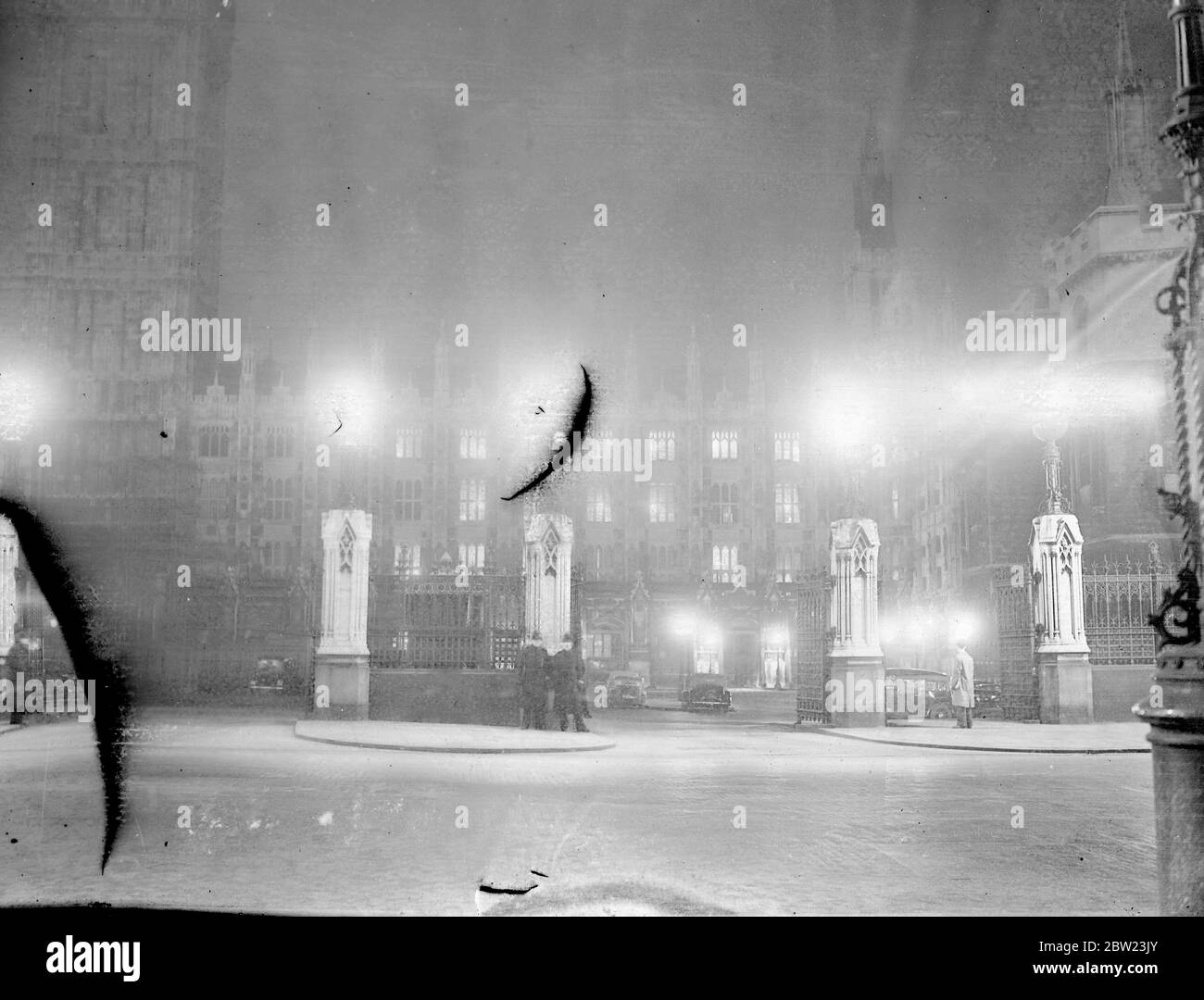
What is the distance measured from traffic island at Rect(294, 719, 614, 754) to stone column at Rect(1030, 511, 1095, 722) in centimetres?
1029

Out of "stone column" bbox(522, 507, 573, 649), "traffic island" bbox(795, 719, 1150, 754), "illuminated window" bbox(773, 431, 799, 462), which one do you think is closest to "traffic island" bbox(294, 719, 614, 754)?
"stone column" bbox(522, 507, 573, 649)

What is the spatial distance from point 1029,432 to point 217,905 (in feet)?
114

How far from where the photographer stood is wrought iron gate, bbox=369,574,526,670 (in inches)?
790

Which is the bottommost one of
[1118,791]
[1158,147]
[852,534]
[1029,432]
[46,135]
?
[1118,791]

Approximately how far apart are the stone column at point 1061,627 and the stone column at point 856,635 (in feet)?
12.6

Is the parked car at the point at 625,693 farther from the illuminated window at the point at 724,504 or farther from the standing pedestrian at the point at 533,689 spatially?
the illuminated window at the point at 724,504

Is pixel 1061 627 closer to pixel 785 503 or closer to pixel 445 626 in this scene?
pixel 445 626

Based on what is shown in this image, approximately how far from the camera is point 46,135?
34.9m

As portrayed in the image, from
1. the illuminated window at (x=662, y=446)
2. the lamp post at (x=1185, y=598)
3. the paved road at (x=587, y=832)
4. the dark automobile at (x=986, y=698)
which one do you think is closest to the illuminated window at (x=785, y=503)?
the illuminated window at (x=662, y=446)

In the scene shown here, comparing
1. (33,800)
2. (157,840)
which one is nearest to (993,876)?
(157,840)

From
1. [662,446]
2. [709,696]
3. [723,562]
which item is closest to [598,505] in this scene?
[662,446]

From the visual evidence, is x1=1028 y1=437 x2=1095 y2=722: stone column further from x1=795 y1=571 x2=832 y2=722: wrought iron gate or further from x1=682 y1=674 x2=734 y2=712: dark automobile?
x1=682 y1=674 x2=734 y2=712: dark automobile

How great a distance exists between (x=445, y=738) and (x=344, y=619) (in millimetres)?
4371
